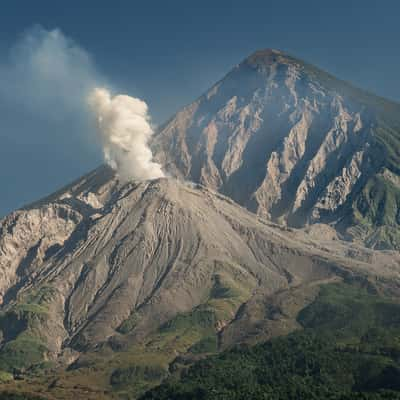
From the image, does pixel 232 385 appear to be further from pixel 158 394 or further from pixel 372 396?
pixel 372 396

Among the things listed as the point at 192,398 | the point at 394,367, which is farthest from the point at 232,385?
the point at 394,367

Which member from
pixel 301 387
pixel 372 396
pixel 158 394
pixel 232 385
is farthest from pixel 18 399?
pixel 372 396

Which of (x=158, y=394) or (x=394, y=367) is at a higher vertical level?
(x=394, y=367)

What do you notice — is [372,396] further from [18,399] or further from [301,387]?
[18,399]

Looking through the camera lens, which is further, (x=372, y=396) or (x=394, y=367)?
(x=394, y=367)

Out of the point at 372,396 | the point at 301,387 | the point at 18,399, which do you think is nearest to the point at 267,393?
the point at 301,387

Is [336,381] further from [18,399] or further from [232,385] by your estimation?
[18,399]

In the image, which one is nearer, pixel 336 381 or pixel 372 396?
pixel 372 396

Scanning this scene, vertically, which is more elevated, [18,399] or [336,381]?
[336,381]
